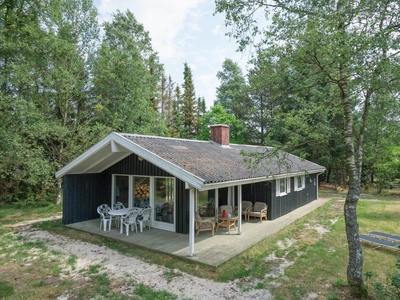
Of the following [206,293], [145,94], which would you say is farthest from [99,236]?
[145,94]

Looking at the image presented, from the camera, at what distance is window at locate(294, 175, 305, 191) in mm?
12407

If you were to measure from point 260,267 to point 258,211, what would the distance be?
4363 mm

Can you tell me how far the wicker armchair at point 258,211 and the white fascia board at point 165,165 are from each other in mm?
4795

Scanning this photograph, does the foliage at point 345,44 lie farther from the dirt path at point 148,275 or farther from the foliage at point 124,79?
the foliage at point 124,79

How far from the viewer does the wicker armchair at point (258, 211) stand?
9750 mm

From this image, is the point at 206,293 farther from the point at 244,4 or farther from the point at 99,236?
the point at 244,4

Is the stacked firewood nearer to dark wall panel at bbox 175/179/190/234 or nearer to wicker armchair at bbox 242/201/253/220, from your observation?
dark wall panel at bbox 175/179/190/234

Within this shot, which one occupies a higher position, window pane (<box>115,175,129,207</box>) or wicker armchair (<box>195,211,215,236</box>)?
window pane (<box>115,175,129,207</box>)

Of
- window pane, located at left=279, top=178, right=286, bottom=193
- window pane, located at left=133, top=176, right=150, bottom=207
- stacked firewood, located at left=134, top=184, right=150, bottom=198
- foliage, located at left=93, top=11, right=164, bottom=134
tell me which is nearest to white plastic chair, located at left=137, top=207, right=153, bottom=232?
window pane, located at left=133, top=176, right=150, bottom=207

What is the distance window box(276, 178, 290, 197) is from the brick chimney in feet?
10.1

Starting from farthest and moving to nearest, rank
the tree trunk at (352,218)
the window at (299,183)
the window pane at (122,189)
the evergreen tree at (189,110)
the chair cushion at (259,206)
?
the evergreen tree at (189,110) → the window at (299,183) → the chair cushion at (259,206) → the window pane at (122,189) → the tree trunk at (352,218)

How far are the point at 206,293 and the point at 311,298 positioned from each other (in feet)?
6.03

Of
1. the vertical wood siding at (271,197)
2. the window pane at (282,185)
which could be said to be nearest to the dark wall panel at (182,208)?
the vertical wood siding at (271,197)

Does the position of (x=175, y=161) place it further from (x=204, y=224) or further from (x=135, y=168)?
(x=135, y=168)
